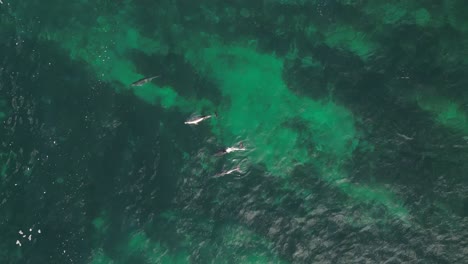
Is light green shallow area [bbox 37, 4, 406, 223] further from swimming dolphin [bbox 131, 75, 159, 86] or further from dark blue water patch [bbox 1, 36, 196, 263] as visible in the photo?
dark blue water patch [bbox 1, 36, 196, 263]

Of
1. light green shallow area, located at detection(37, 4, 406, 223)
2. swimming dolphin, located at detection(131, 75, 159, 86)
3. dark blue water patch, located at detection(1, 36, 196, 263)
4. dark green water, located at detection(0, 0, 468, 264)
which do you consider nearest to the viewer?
dark green water, located at detection(0, 0, 468, 264)

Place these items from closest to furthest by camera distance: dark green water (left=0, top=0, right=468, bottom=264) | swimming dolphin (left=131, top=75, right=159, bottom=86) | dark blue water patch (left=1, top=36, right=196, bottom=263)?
1. dark green water (left=0, top=0, right=468, bottom=264)
2. dark blue water patch (left=1, top=36, right=196, bottom=263)
3. swimming dolphin (left=131, top=75, right=159, bottom=86)

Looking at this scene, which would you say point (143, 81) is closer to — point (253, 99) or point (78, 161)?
point (78, 161)

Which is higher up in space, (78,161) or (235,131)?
(235,131)

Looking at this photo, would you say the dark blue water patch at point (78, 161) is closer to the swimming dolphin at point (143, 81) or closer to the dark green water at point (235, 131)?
the dark green water at point (235, 131)

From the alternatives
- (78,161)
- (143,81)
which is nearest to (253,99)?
(143,81)

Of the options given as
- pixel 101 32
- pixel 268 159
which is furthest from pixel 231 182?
pixel 101 32

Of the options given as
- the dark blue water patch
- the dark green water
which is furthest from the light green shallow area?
the dark blue water patch

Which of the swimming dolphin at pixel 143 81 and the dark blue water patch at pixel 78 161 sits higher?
the swimming dolphin at pixel 143 81

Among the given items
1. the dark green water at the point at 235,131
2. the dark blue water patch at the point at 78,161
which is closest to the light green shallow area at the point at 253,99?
the dark green water at the point at 235,131
